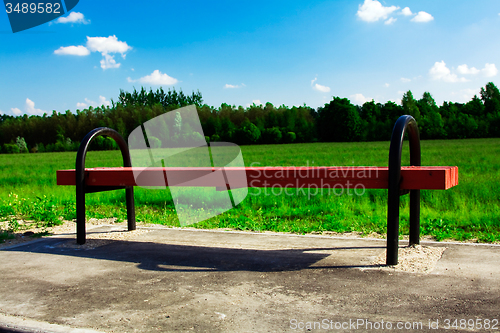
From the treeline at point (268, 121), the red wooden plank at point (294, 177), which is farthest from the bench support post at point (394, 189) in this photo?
the treeline at point (268, 121)

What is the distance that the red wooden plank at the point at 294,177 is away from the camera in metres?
3.18

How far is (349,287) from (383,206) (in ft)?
13.6

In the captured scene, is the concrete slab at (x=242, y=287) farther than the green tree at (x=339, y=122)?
No

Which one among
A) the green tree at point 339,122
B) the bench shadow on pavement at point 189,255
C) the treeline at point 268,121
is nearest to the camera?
the bench shadow on pavement at point 189,255

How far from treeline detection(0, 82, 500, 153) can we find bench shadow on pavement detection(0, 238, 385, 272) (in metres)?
48.7

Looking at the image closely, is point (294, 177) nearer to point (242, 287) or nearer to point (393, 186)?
point (393, 186)

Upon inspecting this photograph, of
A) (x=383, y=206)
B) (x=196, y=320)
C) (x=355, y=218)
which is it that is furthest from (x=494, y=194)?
(x=196, y=320)

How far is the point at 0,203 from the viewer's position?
7.38 metres

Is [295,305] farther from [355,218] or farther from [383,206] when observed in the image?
[383,206]

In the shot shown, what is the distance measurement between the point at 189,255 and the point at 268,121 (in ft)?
219

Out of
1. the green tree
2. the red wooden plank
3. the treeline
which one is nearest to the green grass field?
the red wooden plank

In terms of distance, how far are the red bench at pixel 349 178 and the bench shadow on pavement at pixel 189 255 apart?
37cm

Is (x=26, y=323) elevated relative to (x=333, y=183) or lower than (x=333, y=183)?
lower

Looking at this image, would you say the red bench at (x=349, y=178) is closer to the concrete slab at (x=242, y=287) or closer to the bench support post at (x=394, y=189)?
the bench support post at (x=394, y=189)
